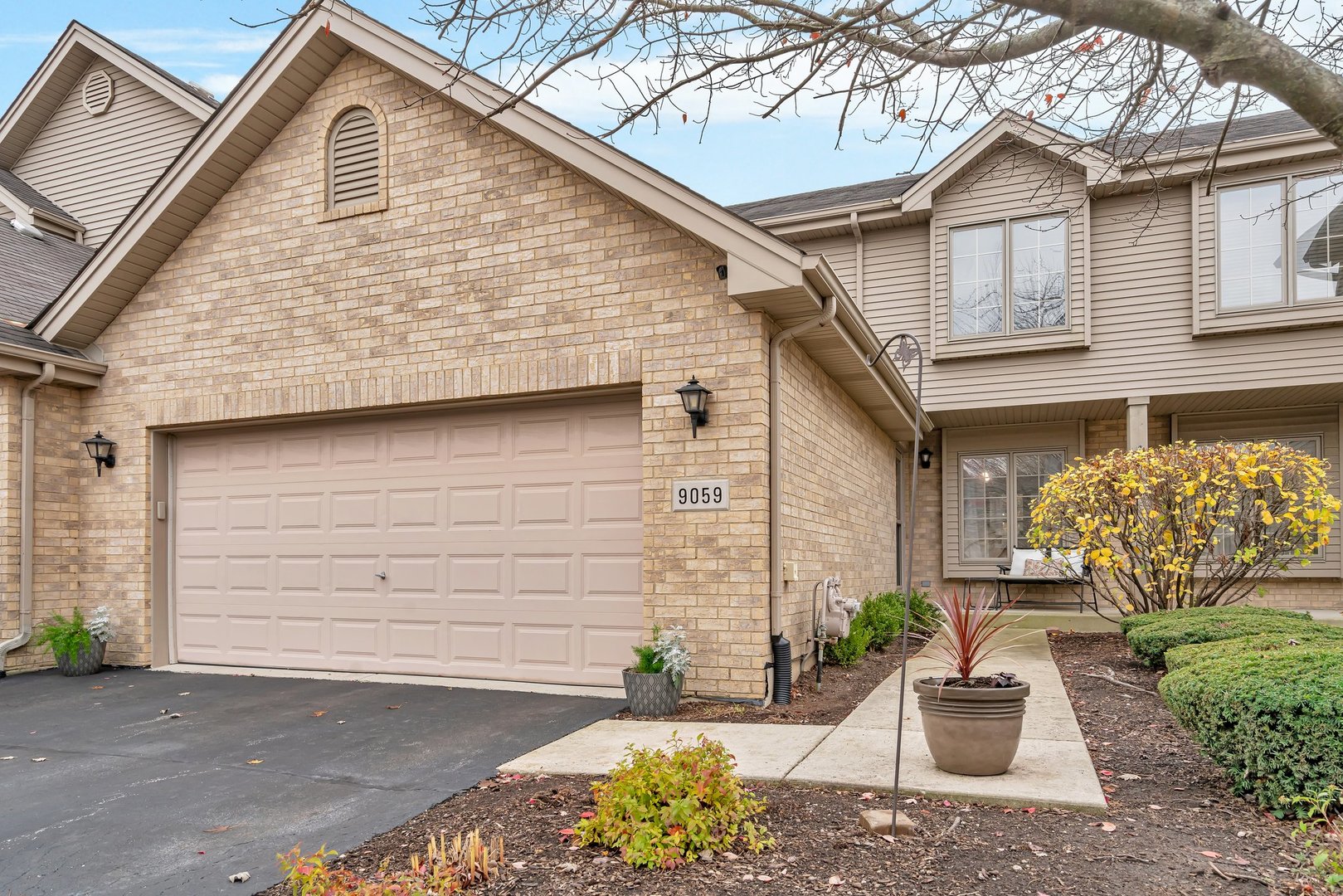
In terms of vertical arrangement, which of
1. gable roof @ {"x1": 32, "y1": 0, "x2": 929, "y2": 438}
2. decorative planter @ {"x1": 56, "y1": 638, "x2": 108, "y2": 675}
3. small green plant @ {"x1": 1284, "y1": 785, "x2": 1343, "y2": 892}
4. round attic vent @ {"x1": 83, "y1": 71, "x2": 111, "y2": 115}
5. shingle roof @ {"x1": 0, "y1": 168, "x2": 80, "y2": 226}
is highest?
round attic vent @ {"x1": 83, "y1": 71, "x2": 111, "y2": 115}

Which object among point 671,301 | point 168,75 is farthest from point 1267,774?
point 168,75

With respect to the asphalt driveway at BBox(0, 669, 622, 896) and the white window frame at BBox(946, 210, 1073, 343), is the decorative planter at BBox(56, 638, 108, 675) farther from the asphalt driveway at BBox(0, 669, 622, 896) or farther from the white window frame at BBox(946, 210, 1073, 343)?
the white window frame at BBox(946, 210, 1073, 343)

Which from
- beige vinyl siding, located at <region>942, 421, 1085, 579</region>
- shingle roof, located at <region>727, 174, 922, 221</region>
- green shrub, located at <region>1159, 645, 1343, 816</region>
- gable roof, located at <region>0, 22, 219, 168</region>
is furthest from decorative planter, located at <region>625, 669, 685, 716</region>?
gable roof, located at <region>0, 22, 219, 168</region>

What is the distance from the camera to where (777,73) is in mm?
5566

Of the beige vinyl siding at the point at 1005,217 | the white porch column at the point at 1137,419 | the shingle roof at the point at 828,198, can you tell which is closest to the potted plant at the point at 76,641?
the shingle roof at the point at 828,198

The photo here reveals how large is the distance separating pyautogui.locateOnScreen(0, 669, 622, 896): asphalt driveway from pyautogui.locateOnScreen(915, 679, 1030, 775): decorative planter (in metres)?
2.45

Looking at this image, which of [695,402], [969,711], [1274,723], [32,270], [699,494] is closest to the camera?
[1274,723]

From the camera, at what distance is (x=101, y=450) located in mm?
9133

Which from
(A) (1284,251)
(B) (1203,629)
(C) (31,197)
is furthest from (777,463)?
(C) (31,197)

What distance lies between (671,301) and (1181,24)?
3783 mm

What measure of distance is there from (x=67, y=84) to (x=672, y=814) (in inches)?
668

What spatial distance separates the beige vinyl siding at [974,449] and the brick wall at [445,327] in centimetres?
908

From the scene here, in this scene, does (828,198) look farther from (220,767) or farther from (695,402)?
(220,767)

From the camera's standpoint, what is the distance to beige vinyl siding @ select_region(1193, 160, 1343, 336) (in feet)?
38.8
